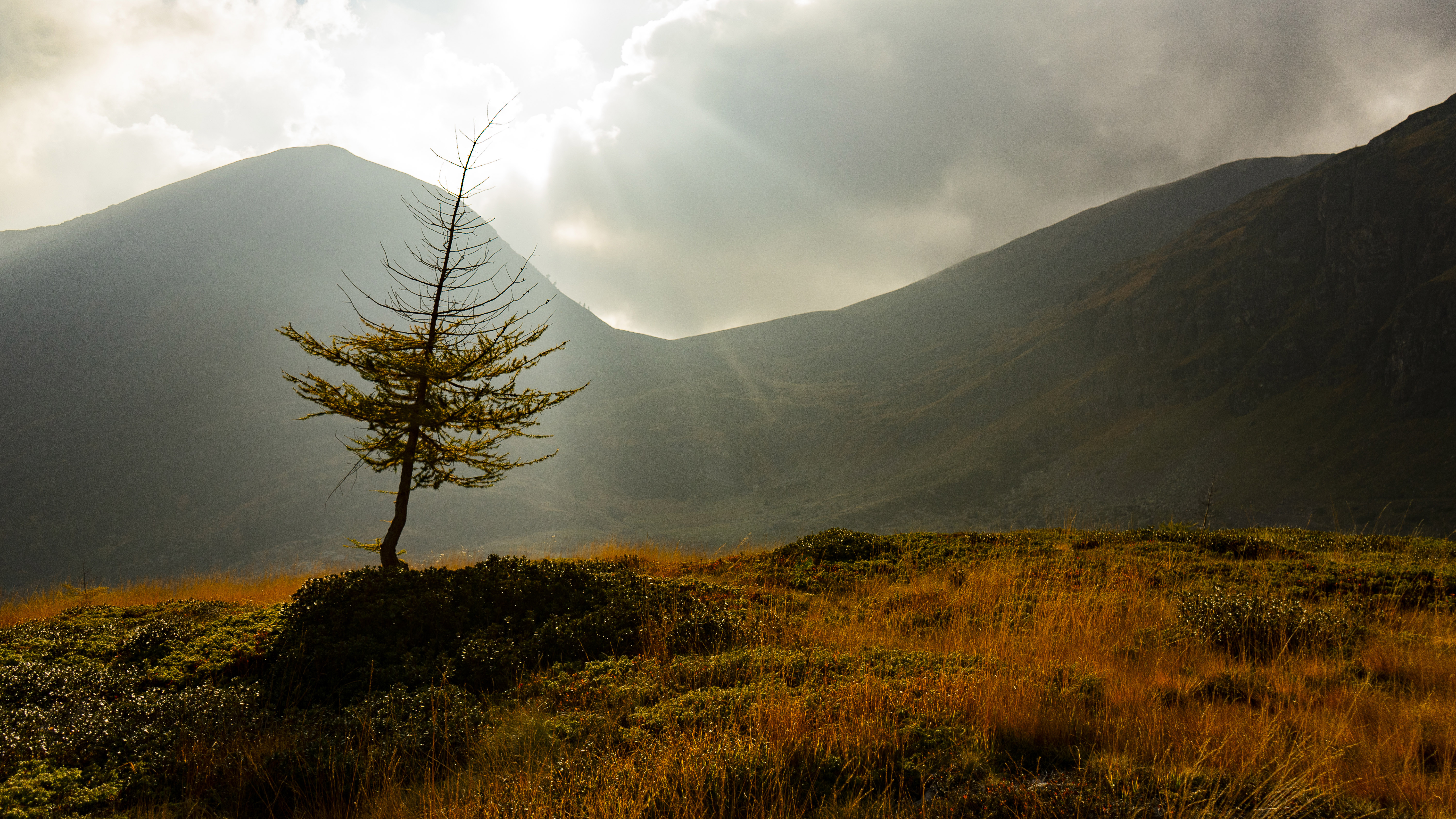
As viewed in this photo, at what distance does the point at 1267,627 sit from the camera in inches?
249

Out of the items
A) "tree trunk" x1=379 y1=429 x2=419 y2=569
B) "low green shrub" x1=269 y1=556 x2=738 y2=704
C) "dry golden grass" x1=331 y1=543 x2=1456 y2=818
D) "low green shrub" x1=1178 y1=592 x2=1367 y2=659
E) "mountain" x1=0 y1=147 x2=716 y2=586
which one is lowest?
"low green shrub" x1=1178 y1=592 x2=1367 y2=659

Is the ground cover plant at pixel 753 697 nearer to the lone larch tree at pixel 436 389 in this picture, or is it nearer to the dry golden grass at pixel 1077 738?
the dry golden grass at pixel 1077 738

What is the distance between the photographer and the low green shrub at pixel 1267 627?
6.15 m

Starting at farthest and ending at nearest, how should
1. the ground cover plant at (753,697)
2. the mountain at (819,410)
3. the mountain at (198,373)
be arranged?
the mountain at (198,373), the mountain at (819,410), the ground cover plant at (753,697)

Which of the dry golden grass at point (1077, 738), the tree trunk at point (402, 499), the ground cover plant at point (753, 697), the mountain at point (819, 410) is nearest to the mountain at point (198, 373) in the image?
the mountain at point (819, 410)

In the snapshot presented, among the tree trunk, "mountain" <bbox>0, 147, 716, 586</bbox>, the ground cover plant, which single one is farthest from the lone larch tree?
"mountain" <bbox>0, 147, 716, 586</bbox>

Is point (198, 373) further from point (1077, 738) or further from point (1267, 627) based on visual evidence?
point (1267, 627)

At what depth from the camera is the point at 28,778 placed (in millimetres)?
3781

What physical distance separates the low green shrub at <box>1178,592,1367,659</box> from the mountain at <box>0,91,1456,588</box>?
5557 centimetres

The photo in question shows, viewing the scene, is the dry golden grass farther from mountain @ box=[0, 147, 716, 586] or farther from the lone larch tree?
mountain @ box=[0, 147, 716, 586]

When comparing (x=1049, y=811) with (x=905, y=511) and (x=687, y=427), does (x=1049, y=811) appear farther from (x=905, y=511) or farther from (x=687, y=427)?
(x=687, y=427)

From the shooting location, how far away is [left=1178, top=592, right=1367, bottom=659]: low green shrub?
615cm

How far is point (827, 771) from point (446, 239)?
33.6ft

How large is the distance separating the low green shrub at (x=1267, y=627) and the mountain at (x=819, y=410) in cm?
5557
